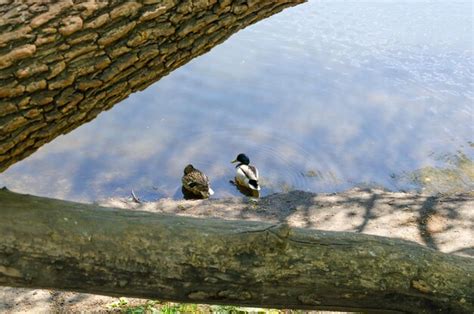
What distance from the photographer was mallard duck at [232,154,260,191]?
293 inches

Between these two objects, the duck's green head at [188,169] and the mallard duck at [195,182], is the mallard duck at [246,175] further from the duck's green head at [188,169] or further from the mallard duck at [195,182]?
the duck's green head at [188,169]

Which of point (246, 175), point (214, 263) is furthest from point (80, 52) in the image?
point (246, 175)

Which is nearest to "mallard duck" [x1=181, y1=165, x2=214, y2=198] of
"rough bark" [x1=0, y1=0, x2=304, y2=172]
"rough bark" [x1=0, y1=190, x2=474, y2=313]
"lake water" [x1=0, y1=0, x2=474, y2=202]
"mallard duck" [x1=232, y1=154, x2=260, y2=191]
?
"lake water" [x1=0, y1=0, x2=474, y2=202]

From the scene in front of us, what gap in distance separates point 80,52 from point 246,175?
17.9 feet

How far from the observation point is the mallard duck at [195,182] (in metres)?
7.18

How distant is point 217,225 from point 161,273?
27 cm

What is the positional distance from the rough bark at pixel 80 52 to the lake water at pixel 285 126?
489 cm

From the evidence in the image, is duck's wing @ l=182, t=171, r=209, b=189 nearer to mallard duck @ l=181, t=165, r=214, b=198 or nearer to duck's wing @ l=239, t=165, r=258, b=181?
mallard duck @ l=181, t=165, r=214, b=198

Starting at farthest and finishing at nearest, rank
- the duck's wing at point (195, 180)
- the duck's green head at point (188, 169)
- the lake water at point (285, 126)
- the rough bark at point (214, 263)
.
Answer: the lake water at point (285, 126) < the duck's green head at point (188, 169) < the duck's wing at point (195, 180) < the rough bark at point (214, 263)

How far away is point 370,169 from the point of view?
817cm

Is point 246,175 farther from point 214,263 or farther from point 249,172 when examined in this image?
point 214,263

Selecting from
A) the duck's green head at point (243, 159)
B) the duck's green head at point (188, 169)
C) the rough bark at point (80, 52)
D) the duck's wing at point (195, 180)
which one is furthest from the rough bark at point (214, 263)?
the duck's green head at point (243, 159)

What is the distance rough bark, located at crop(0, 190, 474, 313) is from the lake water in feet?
16.9

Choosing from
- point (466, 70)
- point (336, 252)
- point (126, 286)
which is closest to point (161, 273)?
point (126, 286)
